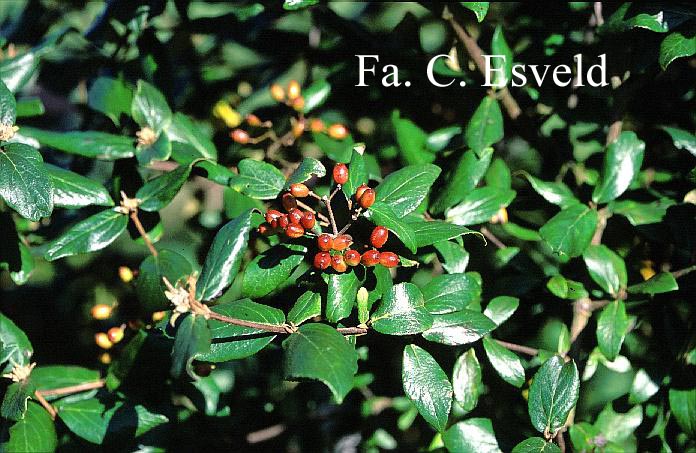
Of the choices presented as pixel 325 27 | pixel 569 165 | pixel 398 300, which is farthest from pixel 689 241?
pixel 325 27

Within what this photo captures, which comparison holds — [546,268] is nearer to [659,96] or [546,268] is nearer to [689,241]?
[689,241]

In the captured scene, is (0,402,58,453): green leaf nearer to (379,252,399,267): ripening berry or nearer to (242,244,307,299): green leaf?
(242,244,307,299): green leaf

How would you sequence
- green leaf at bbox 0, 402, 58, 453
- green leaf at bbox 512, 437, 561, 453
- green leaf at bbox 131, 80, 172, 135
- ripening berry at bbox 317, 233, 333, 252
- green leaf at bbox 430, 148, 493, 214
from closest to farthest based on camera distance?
1. ripening berry at bbox 317, 233, 333, 252
2. green leaf at bbox 512, 437, 561, 453
3. green leaf at bbox 0, 402, 58, 453
4. green leaf at bbox 430, 148, 493, 214
5. green leaf at bbox 131, 80, 172, 135

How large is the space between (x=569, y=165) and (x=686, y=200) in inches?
10.4

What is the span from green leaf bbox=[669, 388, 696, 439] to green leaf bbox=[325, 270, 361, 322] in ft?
2.25

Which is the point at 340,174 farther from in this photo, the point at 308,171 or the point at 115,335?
the point at 115,335

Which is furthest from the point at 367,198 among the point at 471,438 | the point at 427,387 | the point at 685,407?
the point at 685,407

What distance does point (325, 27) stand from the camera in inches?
69.3

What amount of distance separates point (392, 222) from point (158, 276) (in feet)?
1.58

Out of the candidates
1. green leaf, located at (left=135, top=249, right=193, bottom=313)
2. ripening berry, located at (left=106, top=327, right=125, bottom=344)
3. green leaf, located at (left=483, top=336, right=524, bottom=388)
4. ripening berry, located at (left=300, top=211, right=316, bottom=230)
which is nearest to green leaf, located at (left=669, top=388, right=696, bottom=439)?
green leaf, located at (left=483, top=336, right=524, bottom=388)

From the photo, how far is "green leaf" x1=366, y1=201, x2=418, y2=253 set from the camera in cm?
97

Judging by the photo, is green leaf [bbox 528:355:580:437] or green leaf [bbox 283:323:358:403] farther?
green leaf [bbox 528:355:580:437]

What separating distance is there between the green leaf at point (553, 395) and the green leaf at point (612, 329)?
0.16 meters

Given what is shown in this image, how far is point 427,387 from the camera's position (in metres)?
1.03
